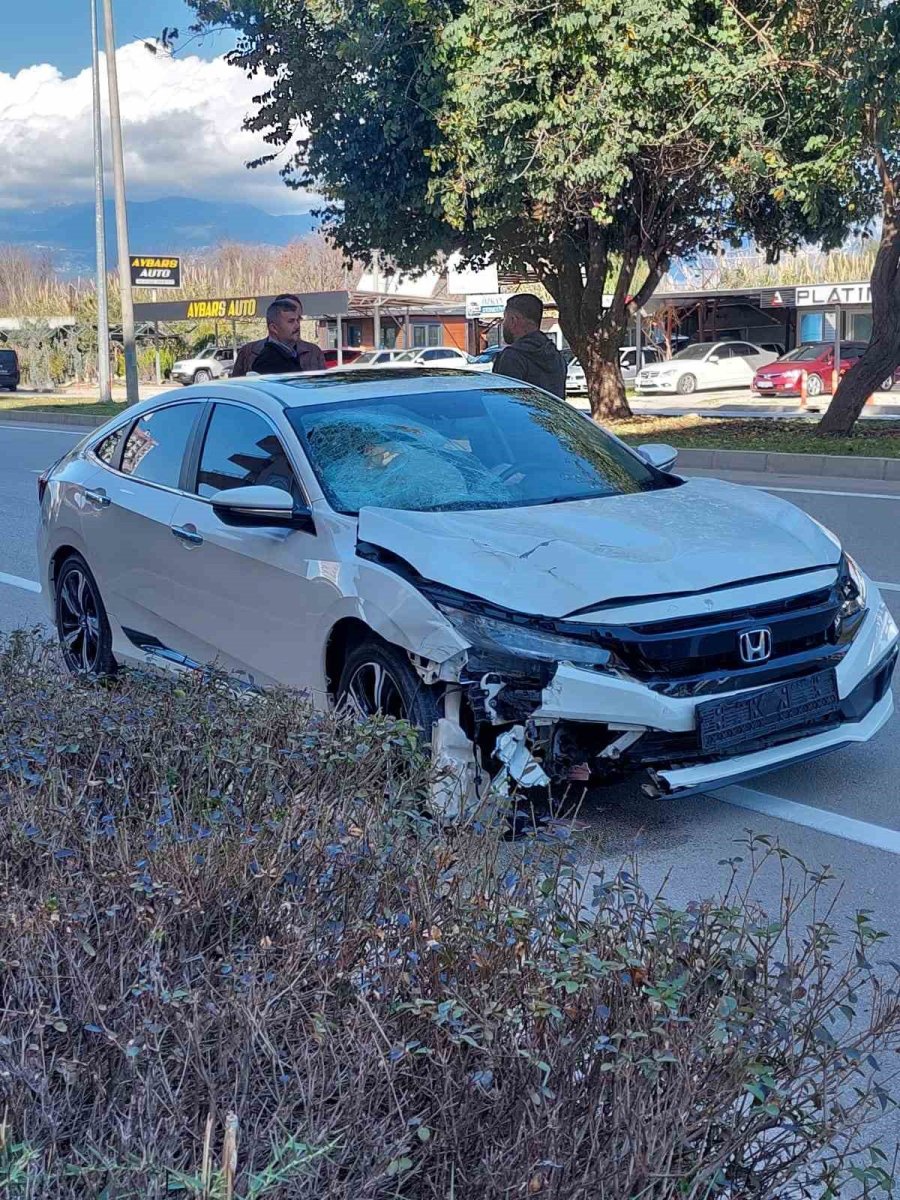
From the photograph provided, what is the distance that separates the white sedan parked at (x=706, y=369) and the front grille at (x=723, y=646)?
3794 centimetres

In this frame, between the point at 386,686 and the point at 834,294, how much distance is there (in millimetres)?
43373

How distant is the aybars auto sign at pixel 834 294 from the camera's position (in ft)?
146

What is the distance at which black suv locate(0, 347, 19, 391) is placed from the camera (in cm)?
5638

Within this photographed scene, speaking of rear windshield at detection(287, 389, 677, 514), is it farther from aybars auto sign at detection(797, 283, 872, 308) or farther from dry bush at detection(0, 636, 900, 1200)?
aybars auto sign at detection(797, 283, 872, 308)

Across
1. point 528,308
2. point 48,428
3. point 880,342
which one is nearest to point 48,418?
point 48,428

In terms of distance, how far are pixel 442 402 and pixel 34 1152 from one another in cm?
447

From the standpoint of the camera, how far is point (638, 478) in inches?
236

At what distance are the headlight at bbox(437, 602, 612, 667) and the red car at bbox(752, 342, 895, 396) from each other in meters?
32.3

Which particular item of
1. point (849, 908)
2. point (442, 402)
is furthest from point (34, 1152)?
point (442, 402)

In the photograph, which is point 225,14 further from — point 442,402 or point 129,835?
point 129,835

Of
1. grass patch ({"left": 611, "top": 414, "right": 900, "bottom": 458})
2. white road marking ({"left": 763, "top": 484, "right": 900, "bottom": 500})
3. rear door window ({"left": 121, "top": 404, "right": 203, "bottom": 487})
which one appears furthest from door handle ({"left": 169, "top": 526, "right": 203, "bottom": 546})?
grass patch ({"left": 611, "top": 414, "right": 900, "bottom": 458})

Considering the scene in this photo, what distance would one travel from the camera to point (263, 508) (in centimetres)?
524

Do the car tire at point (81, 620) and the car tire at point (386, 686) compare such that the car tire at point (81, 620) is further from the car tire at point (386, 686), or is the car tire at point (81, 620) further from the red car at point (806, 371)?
the red car at point (806, 371)

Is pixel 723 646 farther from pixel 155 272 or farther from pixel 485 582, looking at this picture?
pixel 155 272
